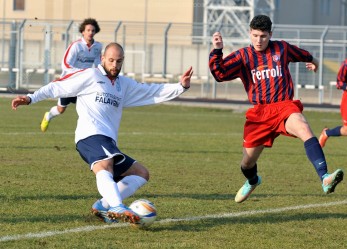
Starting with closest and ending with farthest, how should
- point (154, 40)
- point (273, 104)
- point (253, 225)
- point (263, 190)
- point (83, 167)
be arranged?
point (253, 225), point (273, 104), point (263, 190), point (83, 167), point (154, 40)

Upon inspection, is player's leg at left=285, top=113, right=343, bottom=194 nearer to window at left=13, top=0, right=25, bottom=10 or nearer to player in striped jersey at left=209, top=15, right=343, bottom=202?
player in striped jersey at left=209, top=15, right=343, bottom=202

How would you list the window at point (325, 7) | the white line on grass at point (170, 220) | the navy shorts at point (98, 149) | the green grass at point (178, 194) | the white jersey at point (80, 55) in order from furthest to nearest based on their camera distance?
1. the window at point (325, 7)
2. the white jersey at point (80, 55)
3. the navy shorts at point (98, 149)
4. the green grass at point (178, 194)
5. the white line on grass at point (170, 220)

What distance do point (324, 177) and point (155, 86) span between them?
1.70 metres

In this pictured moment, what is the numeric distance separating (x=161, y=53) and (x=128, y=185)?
24937 millimetres

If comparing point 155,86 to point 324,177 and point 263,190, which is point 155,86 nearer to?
point 324,177

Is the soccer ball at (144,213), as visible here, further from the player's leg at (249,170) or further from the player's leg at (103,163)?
the player's leg at (249,170)

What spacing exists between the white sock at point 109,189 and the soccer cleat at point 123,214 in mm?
89

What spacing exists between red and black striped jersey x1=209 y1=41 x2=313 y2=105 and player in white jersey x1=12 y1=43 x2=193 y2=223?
96cm

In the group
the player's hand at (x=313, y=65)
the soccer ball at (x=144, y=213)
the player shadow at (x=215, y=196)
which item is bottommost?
the player shadow at (x=215, y=196)

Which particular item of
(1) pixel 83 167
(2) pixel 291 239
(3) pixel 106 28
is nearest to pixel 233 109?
(3) pixel 106 28

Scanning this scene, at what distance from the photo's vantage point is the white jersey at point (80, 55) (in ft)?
52.3

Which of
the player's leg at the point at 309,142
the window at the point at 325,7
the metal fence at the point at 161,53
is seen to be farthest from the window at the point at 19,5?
the player's leg at the point at 309,142

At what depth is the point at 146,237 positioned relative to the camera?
7.05 meters

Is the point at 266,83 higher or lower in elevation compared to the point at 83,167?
higher
